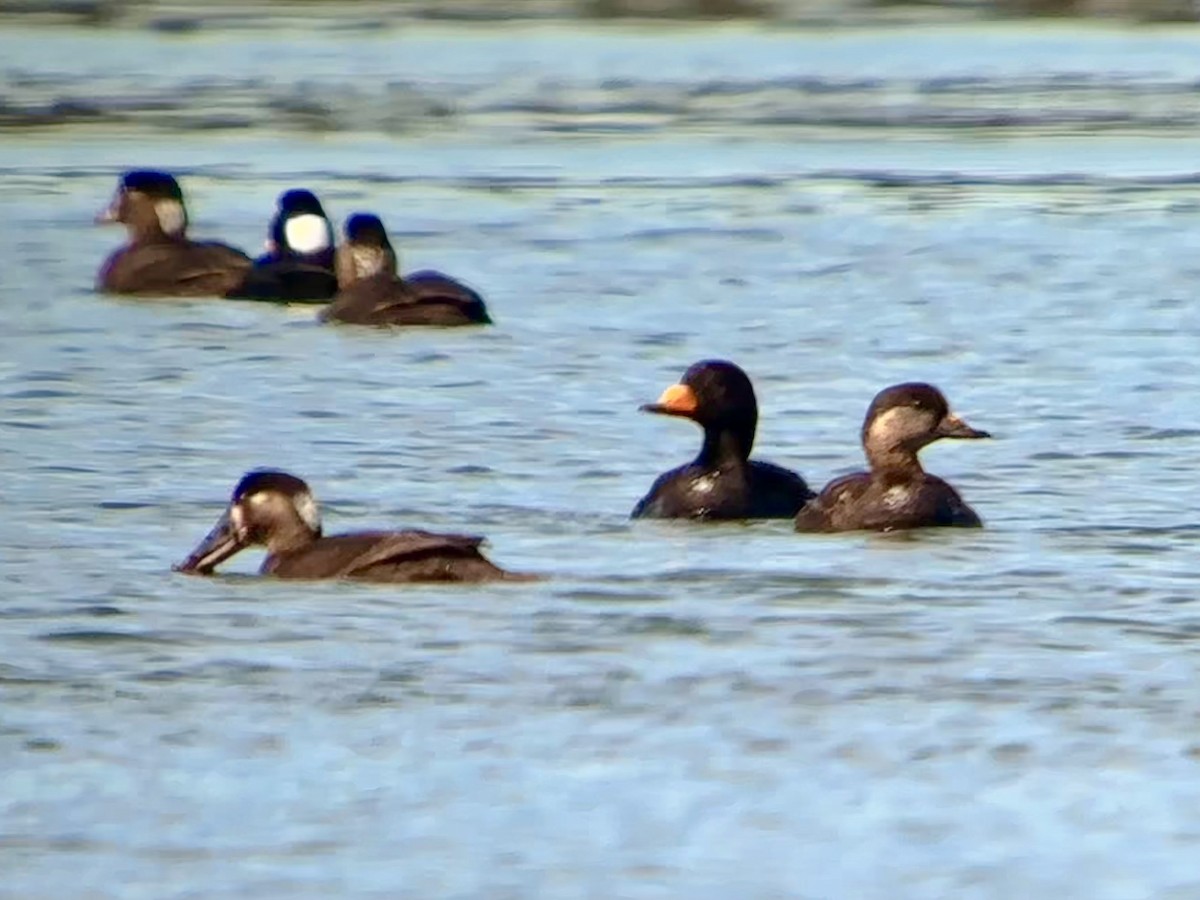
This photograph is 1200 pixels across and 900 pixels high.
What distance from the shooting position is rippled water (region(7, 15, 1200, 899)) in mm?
6855

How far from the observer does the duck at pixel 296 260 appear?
17172 mm

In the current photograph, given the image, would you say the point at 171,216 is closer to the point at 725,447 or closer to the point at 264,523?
the point at 725,447

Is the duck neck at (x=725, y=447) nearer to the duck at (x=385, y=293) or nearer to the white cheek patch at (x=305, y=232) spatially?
the duck at (x=385, y=293)

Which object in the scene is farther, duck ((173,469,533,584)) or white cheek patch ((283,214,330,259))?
white cheek patch ((283,214,330,259))

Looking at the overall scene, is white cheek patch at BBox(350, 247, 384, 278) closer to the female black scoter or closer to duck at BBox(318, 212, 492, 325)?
duck at BBox(318, 212, 492, 325)


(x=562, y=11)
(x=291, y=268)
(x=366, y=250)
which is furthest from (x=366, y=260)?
(x=562, y=11)

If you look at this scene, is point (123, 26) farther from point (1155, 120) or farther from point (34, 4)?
point (1155, 120)

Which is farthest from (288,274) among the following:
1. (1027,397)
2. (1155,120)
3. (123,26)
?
(123,26)

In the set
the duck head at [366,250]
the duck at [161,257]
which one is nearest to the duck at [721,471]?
the duck head at [366,250]

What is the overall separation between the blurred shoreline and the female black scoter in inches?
884

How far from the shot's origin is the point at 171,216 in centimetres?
1847

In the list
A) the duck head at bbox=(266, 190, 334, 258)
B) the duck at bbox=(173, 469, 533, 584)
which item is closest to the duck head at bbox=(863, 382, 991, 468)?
the duck at bbox=(173, 469, 533, 584)

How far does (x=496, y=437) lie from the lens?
12.3 metres

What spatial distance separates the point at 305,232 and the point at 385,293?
1.89 m
